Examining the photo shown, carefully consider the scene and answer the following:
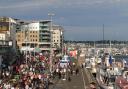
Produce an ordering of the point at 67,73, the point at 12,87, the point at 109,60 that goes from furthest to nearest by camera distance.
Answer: the point at 109,60, the point at 67,73, the point at 12,87

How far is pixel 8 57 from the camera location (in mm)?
89938

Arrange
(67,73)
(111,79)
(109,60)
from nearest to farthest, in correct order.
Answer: (111,79) < (67,73) < (109,60)

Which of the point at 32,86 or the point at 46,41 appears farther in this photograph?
the point at 46,41

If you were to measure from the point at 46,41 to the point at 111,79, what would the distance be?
→ 11564 centimetres

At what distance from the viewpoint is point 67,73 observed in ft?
209

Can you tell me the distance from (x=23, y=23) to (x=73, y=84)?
129 metres

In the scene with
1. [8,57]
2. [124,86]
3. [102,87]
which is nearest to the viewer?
[124,86]

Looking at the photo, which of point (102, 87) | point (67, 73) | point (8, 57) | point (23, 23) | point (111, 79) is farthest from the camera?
point (23, 23)

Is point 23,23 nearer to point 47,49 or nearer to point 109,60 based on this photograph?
point 47,49

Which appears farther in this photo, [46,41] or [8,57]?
[46,41]

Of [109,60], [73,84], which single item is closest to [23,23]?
[109,60]

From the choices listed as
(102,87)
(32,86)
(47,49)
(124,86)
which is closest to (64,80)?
(102,87)

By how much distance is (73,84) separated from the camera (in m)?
51.8

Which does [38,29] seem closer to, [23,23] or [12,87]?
[23,23]
